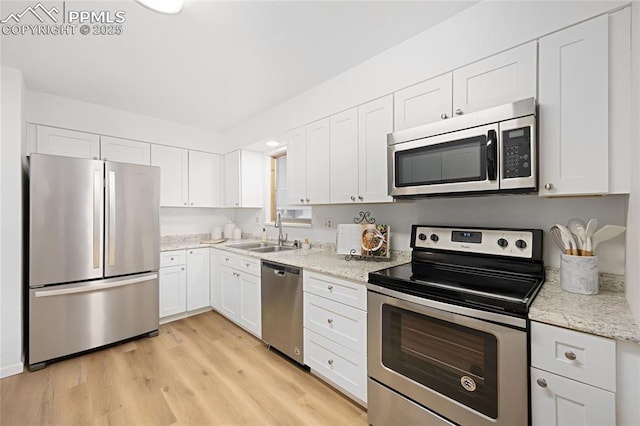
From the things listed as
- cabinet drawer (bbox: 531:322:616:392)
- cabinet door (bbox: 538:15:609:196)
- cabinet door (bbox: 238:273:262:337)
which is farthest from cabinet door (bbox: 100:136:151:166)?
cabinet drawer (bbox: 531:322:616:392)

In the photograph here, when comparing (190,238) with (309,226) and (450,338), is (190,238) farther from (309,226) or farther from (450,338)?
(450,338)

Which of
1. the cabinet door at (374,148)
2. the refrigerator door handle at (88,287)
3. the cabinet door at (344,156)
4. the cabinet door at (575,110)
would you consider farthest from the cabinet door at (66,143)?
the cabinet door at (575,110)

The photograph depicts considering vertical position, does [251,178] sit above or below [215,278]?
above

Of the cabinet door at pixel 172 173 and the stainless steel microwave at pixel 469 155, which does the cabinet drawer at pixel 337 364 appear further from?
the cabinet door at pixel 172 173

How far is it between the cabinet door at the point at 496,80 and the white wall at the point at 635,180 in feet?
1.12

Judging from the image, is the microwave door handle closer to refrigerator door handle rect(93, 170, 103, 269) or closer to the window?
the window

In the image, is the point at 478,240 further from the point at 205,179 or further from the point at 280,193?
the point at 205,179

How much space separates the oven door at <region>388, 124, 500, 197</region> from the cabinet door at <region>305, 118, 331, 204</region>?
74 centimetres

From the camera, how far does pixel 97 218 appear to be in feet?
8.42

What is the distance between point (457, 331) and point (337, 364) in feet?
3.17

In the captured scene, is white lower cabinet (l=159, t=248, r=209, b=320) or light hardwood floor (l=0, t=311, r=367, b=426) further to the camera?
white lower cabinet (l=159, t=248, r=209, b=320)

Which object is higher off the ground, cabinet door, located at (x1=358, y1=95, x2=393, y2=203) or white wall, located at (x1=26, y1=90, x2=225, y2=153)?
white wall, located at (x1=26, y1=90, x2=225, y2=153)

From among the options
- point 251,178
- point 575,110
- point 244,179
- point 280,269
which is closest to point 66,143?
point 244,179

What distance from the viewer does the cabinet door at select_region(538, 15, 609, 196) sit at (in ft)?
4.10
